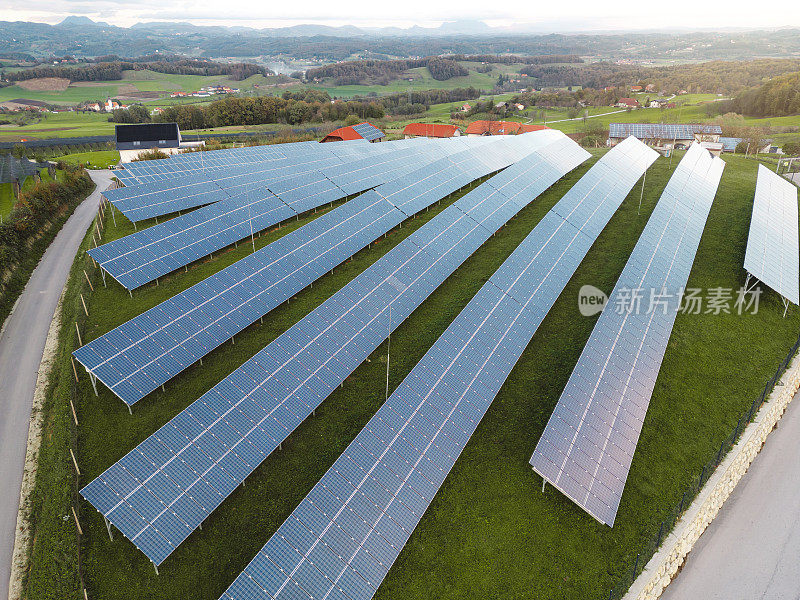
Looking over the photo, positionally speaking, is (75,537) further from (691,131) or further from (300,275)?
(691,131)

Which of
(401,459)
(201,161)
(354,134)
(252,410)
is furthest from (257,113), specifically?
(401,459)

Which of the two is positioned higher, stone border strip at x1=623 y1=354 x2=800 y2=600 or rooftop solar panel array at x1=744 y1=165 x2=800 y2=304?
rooftop solar panel array at x1=744 y1=165 x2=800 y2=304

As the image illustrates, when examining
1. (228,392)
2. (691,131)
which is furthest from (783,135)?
(228,392)

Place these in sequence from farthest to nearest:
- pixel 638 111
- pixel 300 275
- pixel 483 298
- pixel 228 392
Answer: pixel 638 111, pixel 300 275, pixel 483 298, pixel 228 392

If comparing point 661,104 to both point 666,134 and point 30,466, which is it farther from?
point 30,466

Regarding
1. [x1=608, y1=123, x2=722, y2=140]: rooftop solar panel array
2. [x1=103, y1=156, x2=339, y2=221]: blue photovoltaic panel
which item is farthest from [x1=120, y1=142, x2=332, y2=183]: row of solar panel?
[x1=608, y1=123, x2=722, y2=140]: rooftop solar panel array

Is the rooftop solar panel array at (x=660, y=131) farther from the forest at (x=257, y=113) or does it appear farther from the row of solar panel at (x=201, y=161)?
the forest at (x=257, y=113)

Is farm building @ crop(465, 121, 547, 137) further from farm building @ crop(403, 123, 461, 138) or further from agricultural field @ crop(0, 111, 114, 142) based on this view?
agricultural field @ crop(0, 111, 114, 142)
